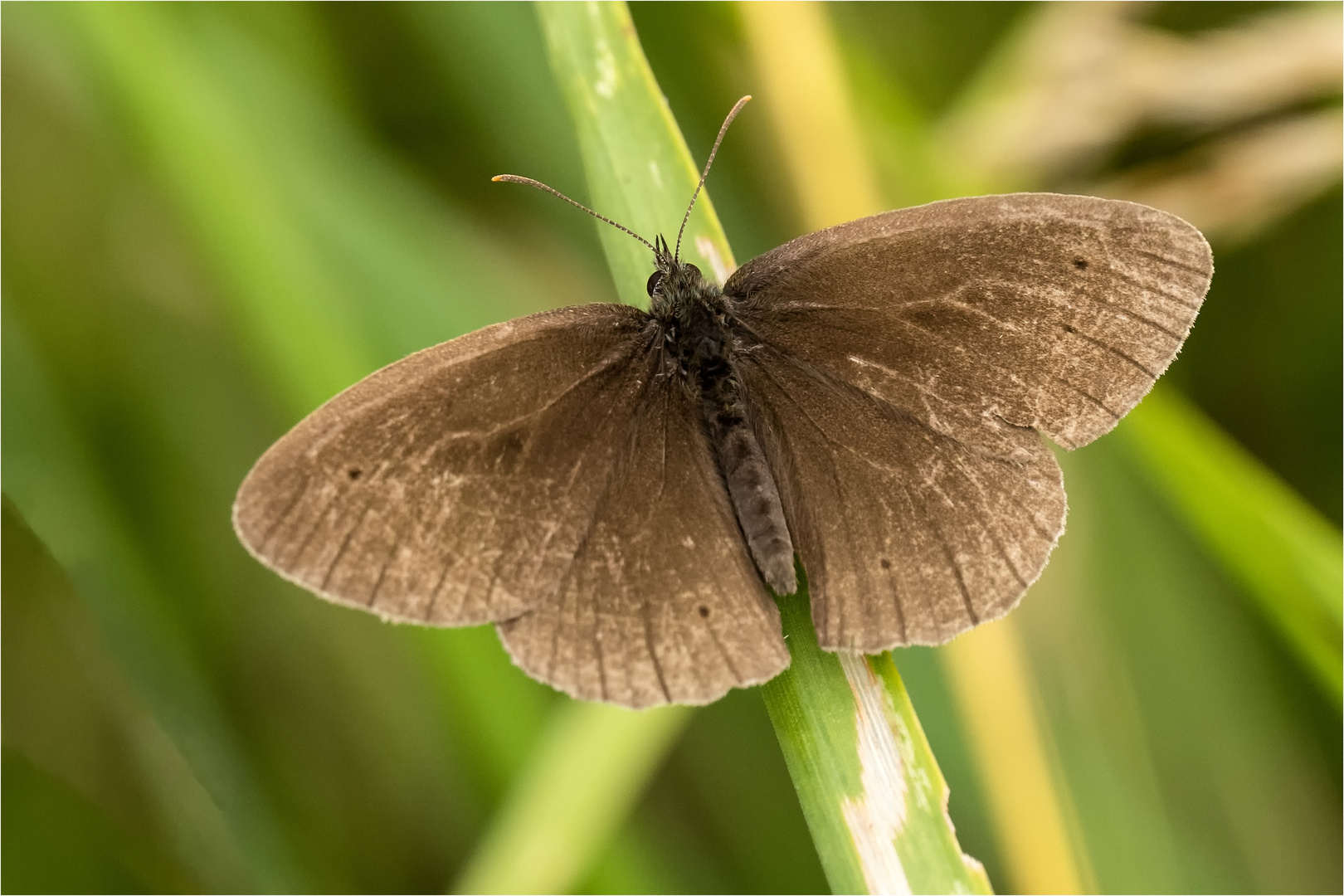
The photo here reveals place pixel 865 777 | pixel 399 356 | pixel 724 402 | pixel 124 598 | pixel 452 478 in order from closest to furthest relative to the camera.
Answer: pixel 865 777 < pixel 452 478 < pixel 724 402 < pixel 124 598 < pixel 399 356

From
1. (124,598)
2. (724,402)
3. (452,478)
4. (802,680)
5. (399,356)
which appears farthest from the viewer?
(399,356)

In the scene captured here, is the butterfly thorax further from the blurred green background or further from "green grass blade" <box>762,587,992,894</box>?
the blurred green background

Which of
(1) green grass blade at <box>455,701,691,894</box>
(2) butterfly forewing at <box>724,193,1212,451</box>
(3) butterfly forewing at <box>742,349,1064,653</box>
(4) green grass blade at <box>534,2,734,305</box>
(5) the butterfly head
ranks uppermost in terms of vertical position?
(4) green grass blade at <box>534,2,734,305</box>

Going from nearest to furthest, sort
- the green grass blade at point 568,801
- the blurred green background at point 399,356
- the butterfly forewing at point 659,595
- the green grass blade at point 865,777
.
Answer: the green grass blade at point 865,777 → the butterfly forewing at point 659,595 → the green grass blade at point 568,801 → the blurred green background at point 399,356

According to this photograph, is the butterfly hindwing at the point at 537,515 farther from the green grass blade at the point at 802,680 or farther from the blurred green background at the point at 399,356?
the blurred green background at the point at 399,356

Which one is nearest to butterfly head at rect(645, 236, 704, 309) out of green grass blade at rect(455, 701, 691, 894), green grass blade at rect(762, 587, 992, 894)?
green grass blade at rect(762, 587, 992, 894)

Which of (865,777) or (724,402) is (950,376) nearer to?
(724,402)

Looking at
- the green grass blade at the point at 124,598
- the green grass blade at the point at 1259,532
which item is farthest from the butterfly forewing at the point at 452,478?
the green grass blade at the point at 1259,532

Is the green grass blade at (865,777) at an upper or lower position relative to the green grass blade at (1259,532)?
upper

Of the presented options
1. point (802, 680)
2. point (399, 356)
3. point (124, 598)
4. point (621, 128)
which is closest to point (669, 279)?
point (621, 128)
